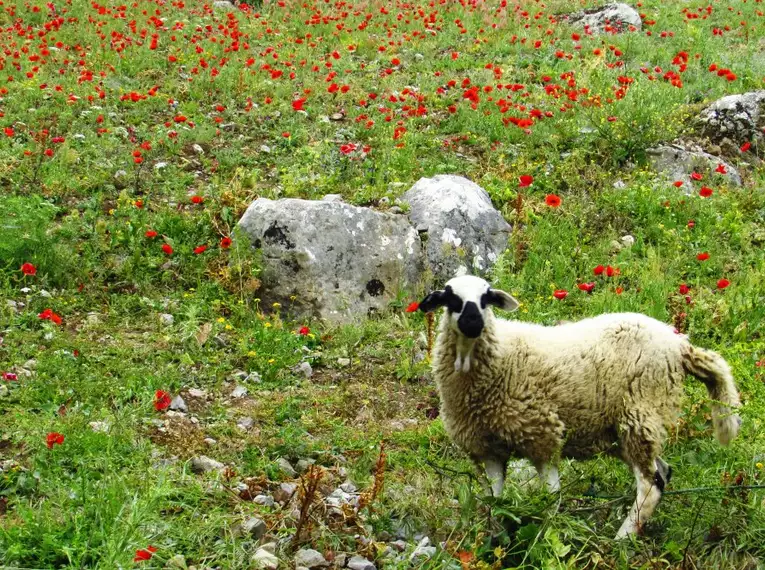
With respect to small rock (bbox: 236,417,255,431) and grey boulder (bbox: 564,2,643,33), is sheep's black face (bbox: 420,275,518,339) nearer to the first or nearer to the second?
small rock (bbox: 236,417,255,431)

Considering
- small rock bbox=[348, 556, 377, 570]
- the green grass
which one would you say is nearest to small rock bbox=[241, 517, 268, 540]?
the green grass

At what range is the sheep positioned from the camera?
493 cm

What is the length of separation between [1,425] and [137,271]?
3319 mm

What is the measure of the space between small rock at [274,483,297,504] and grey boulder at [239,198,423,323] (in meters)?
3.30

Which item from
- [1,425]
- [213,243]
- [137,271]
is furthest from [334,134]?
[1,425]

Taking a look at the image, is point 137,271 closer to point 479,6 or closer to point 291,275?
point 291,275

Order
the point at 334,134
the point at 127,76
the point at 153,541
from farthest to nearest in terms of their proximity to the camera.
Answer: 1. the point at 127,76
2. the point at 334,134
3. the point at 153,541

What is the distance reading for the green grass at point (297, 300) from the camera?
177 inches

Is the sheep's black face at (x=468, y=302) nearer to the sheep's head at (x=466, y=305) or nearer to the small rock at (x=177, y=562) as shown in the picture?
the sheep's head at (x=466, y=305)

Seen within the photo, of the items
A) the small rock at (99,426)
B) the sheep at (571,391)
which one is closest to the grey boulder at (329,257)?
the small rock at (99,426)

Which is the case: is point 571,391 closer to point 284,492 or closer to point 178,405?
point 284,492

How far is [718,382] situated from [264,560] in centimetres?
321

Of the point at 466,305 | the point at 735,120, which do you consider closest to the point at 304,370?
the point at 466,305

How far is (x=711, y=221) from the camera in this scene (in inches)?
380
